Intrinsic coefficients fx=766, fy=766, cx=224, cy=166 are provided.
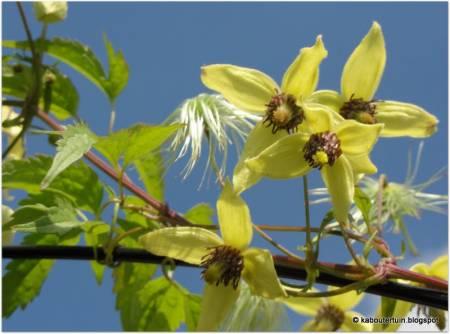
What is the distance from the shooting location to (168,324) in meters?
1.39

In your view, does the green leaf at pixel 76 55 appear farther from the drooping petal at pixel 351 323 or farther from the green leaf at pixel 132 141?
the drooping petal at pixel 351 323

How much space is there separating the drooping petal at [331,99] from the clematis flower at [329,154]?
9 centimetres

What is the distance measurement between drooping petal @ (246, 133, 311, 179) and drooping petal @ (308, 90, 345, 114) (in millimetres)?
102

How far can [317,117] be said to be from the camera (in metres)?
1.07

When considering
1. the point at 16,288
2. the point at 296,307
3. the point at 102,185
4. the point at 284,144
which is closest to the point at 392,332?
the point at 296,307

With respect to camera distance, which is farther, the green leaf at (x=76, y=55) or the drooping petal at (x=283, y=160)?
the green leaf at (x=76, y=55)

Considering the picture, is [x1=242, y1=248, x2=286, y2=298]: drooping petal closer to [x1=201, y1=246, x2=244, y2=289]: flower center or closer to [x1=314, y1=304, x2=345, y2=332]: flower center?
[x1=201, y1=246, x2=244, y2=289]: flower center

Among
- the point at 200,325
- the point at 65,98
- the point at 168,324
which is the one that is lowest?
the point at 168,324

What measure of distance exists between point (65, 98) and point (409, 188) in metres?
0.75

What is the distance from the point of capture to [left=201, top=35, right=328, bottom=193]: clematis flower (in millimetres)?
1107

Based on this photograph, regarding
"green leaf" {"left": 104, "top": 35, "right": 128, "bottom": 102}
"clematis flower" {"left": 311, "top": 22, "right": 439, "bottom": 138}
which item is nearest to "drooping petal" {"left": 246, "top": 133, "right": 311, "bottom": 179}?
"clematis flower" {"left": 311, "top": 22, "right": 439, "bottom": 138}

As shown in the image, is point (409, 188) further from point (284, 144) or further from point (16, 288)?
point (16, 288)

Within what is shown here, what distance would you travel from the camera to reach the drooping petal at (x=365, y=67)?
1.17 meters

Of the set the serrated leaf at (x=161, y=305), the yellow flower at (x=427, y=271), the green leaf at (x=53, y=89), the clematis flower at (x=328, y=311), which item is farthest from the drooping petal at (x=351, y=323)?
the green leaf at (x=53, y=89)
